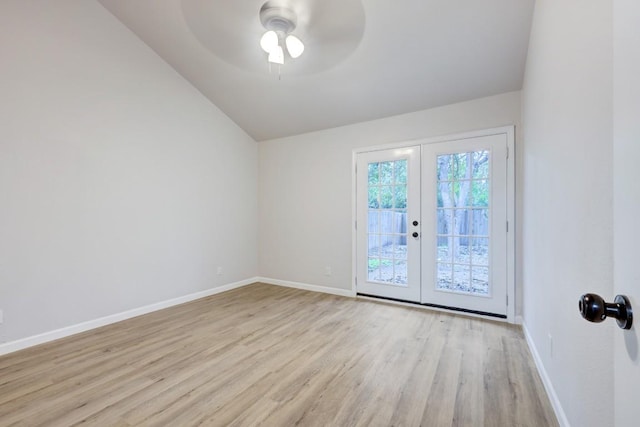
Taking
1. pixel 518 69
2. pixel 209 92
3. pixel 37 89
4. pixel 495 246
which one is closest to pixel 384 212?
pixel 495 246

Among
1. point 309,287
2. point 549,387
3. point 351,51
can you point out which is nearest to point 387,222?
point 309,287

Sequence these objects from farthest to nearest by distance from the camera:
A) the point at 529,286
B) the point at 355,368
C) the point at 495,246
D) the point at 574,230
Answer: the point at 495,246, the point at 529,286, the point at 355,368, the point at 574,230

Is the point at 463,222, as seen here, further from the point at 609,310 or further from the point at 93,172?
the point at 93,172

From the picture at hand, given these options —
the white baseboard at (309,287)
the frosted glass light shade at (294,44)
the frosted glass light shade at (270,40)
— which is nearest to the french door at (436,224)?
the white baseboard at (309,287)

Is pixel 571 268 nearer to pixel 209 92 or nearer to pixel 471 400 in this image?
pixel 471 400

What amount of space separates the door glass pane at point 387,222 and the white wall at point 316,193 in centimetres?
33

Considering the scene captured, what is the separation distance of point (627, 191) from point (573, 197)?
42.2 inches

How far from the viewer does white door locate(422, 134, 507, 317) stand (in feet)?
10.6

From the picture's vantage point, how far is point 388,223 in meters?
3.96

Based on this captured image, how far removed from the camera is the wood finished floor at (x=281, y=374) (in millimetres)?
1753

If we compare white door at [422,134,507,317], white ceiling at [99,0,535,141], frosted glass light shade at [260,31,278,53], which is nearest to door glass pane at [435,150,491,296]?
white door at [422,134,507,317]

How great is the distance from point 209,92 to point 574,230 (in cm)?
429

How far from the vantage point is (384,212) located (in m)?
3.99

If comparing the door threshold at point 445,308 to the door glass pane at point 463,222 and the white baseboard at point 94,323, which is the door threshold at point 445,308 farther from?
the white baseboard at point 94,323
